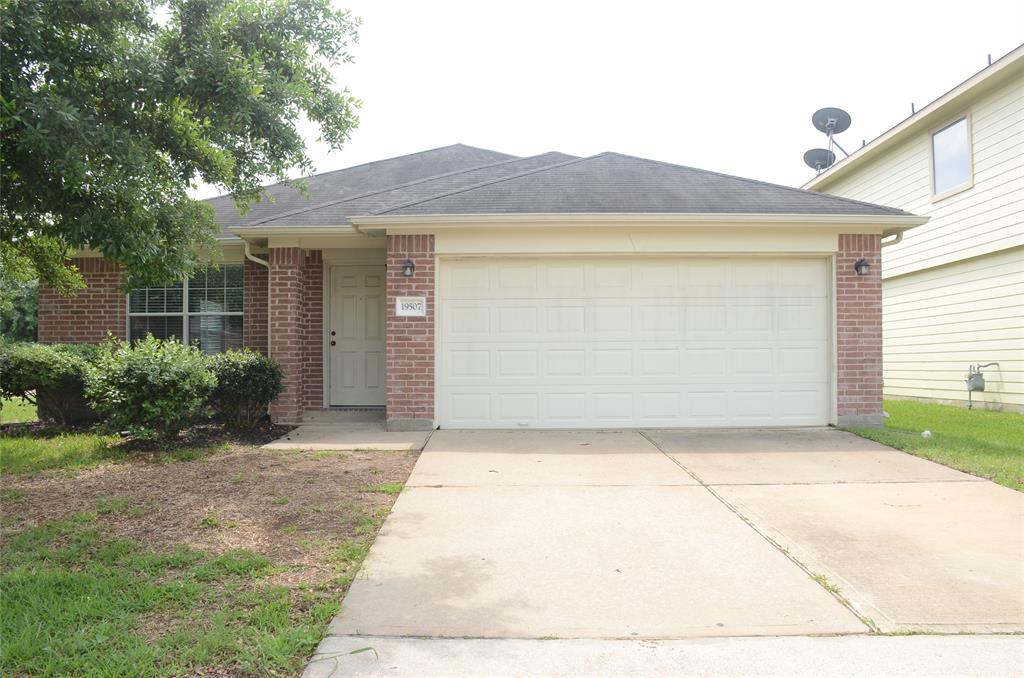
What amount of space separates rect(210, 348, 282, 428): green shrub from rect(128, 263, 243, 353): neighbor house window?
1.69m

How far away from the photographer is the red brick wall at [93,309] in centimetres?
978

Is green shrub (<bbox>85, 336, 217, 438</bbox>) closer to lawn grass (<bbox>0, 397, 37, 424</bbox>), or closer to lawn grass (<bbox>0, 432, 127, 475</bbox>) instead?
lawn grass (<bbox>0, 432, 127, 475</bbox>)

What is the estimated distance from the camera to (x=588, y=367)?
838cm

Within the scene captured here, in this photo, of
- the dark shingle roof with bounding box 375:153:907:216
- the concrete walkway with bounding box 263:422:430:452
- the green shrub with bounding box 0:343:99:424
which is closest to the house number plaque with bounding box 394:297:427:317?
the dark shingle roof with bounding box 375:153:907:216

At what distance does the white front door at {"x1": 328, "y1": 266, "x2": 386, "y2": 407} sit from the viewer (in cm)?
965

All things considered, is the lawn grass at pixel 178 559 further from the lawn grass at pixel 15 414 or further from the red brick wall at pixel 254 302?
the lawn grass at pixel 15 414

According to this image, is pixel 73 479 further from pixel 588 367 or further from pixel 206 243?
pixel 588 367

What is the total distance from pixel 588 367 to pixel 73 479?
5.77 m

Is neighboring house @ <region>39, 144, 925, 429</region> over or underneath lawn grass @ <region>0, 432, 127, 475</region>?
over

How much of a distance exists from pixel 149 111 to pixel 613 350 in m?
5.81

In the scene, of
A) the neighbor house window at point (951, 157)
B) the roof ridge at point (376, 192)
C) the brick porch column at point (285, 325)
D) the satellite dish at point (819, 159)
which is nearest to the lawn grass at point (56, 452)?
the brick porch column at point (285, 325)

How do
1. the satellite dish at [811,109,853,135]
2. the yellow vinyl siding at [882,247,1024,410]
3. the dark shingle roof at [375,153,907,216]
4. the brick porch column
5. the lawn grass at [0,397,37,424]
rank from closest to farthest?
the dark shingle roof at [375,153,907,216] < the brick porch column < the lawn grass at [0,397,37,424] < the yellow vinyl siding at [882,247,1024,410] < the satellite dish at [811,109,853,135]

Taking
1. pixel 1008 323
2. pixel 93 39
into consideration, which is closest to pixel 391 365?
pixel 93 39

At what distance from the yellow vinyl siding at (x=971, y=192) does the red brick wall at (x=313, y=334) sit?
1108 centimetres
